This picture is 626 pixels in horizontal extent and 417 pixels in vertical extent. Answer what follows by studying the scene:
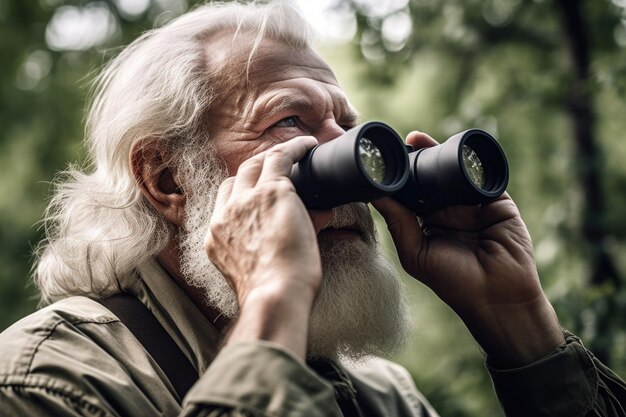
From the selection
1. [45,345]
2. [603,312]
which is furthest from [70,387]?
[603,312]

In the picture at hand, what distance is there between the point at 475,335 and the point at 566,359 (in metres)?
0.29

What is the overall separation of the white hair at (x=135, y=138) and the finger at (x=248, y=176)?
1.90 ft

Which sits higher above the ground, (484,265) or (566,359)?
(484,265)

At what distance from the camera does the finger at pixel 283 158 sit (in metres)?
1.93

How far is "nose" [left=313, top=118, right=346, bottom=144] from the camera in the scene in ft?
7.96

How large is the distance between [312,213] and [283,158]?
0.24 meters

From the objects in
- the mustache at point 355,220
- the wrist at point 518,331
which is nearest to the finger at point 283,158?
the mustache at point 355,220

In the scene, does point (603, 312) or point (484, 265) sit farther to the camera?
point (603, 312)

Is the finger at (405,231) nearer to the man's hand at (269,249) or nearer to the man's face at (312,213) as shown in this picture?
the man's face at (312,213)

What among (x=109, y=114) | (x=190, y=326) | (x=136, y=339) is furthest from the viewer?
(x=109, y=114)

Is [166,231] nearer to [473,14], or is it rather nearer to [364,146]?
[364,146]

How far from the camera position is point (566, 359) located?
7.62 feet

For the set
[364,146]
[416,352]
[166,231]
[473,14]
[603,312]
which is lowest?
[416,352]

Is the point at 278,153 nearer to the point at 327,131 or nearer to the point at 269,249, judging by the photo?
the point at 269,249
